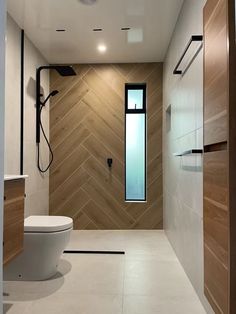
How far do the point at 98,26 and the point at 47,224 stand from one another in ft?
6.62

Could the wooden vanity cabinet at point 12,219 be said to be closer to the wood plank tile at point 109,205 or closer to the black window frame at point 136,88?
the wood plank tile at point 109,205

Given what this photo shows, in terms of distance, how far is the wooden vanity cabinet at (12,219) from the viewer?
1.62 meters

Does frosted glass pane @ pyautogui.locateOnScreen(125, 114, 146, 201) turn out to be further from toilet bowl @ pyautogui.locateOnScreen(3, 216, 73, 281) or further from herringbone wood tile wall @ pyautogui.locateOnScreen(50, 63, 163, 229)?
toilet bowl @ pyautogui.locateOnScreen(3, 216, 73, 281)

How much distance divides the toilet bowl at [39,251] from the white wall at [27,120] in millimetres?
745

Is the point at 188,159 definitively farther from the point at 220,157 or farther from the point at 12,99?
the point at 12,99

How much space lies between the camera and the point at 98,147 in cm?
397

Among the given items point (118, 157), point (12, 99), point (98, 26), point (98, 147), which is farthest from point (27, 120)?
point (118, 157)

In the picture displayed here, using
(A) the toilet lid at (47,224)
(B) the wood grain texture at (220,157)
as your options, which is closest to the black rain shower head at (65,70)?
(A) the toilet lid at (47,224)

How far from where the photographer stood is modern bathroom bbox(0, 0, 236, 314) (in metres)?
1.28

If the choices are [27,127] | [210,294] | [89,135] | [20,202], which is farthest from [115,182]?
[210,294]

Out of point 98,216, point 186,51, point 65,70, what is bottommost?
point 98,216

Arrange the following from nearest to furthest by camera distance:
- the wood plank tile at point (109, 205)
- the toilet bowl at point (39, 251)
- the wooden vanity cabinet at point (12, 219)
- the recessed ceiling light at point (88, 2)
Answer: the wooden vanity cabinet at point (12, 219) → the toilet bowl at point (39, 251) → the recessed ceiling light at point (88, 2) → the wood plank tile at point (109, 205)

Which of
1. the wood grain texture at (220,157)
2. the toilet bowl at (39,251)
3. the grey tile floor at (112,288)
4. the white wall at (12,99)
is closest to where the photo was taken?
the wood grain texture at (220,157)

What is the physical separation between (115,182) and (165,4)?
2282 millimetres
